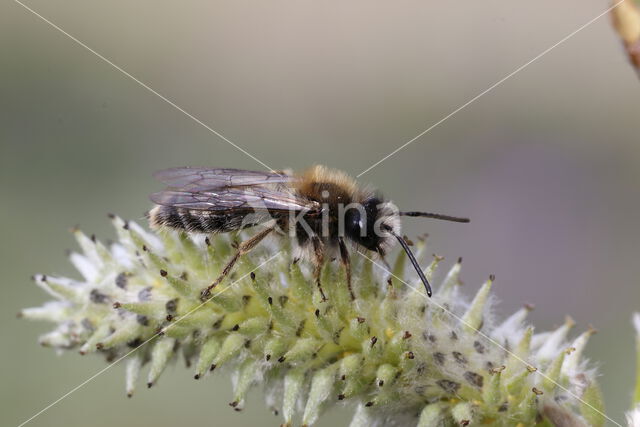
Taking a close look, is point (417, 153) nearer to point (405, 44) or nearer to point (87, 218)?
point (405, 44)

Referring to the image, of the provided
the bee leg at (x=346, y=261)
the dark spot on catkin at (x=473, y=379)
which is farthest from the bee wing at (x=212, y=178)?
the dark spot on catkin at (x=473, y=379)

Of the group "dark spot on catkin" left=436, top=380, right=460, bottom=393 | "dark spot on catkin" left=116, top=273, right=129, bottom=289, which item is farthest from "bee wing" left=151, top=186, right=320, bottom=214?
"dark spot on catkin" left=436, top=380, right=460, bottom=393

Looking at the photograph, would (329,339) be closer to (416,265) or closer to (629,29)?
(416,265)

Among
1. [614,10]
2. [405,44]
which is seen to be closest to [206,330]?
[614,10]

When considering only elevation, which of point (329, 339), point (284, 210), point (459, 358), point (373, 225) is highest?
point (284, 210)

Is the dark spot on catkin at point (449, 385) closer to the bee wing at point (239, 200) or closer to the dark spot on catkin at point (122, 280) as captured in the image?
the bee wing at point (239, 200)

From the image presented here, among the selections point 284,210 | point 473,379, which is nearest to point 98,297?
point 284,210
